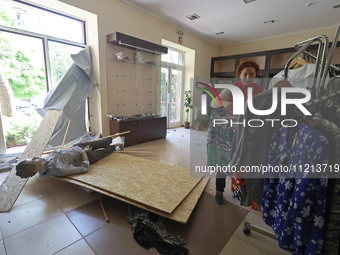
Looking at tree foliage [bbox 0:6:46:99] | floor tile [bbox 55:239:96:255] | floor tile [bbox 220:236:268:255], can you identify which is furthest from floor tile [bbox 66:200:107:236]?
tree foliage [bbox 0:6:46:99]

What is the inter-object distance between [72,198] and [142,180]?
0.82 m

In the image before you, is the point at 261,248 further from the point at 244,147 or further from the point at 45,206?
Answer: the point at 45,206

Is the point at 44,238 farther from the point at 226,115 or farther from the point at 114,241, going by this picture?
the point at 226,115

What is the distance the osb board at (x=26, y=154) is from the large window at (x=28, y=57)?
0.60 m

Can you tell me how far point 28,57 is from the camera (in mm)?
3242

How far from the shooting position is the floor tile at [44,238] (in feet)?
4.46

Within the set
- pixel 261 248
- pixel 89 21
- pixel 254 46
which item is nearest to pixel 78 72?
pixel 89 21

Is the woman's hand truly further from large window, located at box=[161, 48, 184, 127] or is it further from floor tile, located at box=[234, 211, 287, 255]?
large window, located at box=[161, 48, 184, 127]

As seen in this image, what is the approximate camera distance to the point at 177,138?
16.2ft

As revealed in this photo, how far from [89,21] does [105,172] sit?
3277 millimetres

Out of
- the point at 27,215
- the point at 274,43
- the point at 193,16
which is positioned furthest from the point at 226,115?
the point at 274,43

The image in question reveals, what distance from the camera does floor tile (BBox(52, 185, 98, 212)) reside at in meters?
1.90

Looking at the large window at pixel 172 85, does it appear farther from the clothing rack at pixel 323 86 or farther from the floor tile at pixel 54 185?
the clothing rack at pixel 323 86

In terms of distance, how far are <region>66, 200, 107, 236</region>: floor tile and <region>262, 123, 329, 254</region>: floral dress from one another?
1484 millimetres
